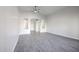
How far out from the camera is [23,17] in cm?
1014

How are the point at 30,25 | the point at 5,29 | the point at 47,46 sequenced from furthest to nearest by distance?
the point at 30,25 → the point at 47,46 → the point at 5,29

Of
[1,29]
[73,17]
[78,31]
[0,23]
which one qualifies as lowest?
[78,31]

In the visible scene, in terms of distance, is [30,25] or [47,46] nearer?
[47,46]

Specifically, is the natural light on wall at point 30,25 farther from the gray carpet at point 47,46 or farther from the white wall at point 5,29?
the white wall at point 5,29

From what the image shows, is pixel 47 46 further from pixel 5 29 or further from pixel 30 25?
pixel 30 25

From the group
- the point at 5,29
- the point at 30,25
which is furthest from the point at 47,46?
the point at 30,25

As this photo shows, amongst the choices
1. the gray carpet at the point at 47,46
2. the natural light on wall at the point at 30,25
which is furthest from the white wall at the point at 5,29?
the natural light on wall at the point at 30,25

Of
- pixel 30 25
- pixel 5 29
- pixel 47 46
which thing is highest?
pixel 30 25

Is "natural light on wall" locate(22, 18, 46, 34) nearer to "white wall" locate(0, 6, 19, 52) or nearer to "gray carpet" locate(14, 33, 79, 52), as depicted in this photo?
"gray carpet" locate(14, 33, 79, 52)

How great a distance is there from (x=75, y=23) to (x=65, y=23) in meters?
1.34

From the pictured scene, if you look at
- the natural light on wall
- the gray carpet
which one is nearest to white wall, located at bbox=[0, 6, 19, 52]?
the gray carpet
